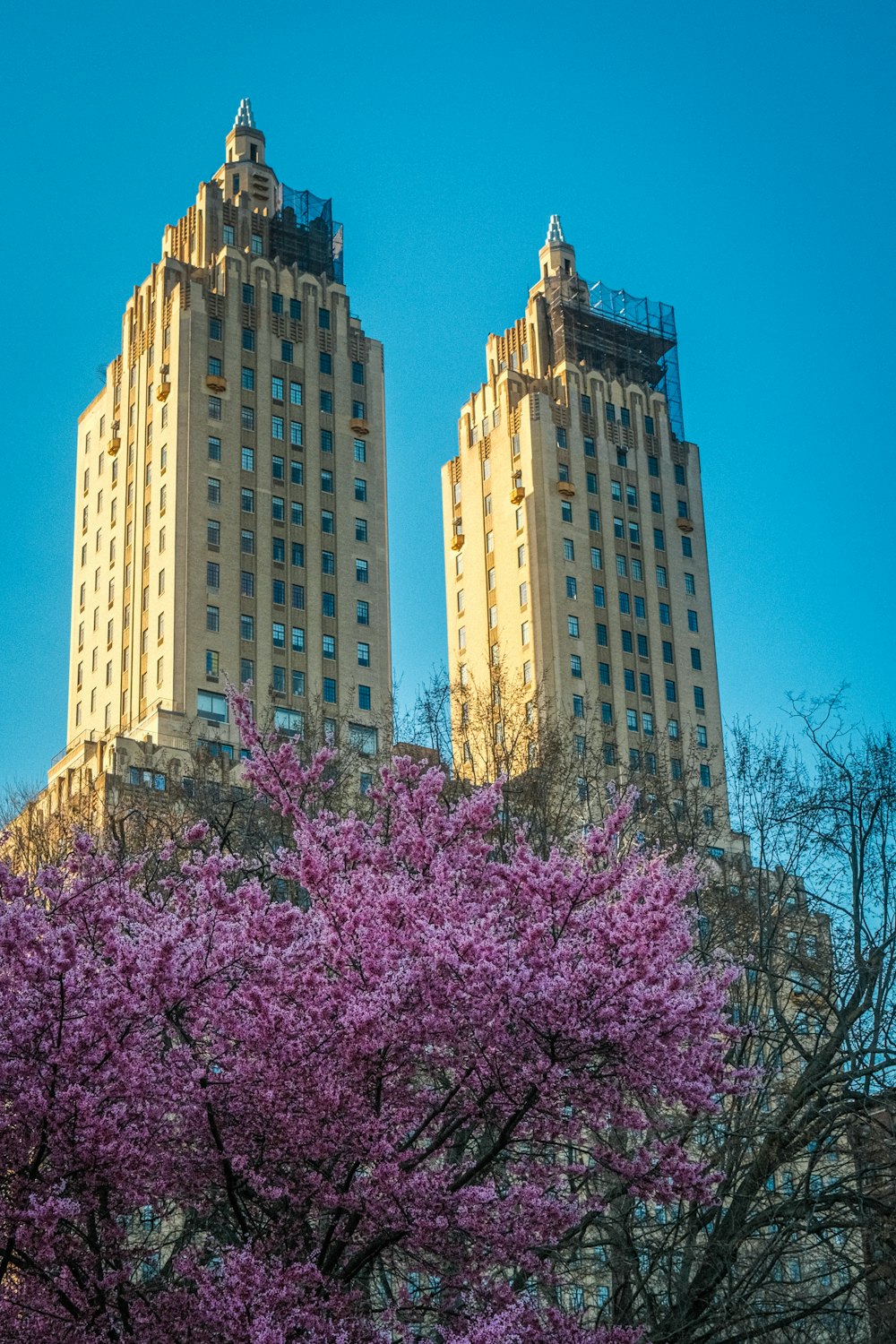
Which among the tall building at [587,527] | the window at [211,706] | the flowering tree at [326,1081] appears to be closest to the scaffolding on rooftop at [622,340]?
the tall building at [587,527]

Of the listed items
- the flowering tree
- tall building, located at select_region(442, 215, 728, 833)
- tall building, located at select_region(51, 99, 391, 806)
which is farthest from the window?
the flowering tree

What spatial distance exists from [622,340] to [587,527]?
52.3 ft

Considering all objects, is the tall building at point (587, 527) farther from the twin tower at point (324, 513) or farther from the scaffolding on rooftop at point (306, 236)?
the scaffolding on rooftop at point (306, 236)

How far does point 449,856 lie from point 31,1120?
15.2ft

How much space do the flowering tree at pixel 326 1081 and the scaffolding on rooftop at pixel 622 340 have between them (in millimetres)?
92501

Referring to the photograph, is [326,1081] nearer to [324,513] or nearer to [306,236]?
[324,513]

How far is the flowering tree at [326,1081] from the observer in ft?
46.0

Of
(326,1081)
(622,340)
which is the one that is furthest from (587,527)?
(326,1081)

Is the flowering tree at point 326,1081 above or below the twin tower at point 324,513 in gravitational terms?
below

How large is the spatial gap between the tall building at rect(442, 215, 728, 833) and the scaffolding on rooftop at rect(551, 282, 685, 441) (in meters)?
0.10

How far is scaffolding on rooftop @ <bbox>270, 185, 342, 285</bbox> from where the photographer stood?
318 feet

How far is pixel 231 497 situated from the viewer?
85.8 m

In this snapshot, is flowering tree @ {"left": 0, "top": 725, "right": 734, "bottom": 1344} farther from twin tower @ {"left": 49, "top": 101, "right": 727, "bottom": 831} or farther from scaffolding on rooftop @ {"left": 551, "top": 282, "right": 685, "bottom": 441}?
scaffolding on rooftop @ {"left": 551, "top": 282, "right": 685, "bottom": 441}

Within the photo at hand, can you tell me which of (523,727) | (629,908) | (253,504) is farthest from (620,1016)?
(253,504)
